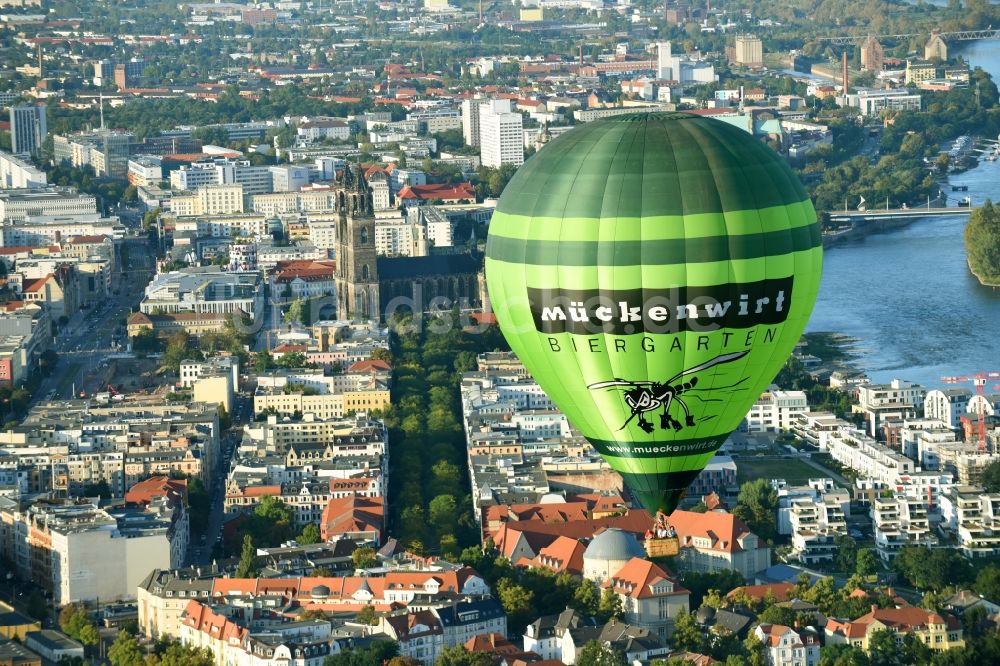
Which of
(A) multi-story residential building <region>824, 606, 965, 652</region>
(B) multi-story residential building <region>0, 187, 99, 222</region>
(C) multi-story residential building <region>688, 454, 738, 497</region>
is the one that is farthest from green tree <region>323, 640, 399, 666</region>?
(B) multi-story residential building <region>0, 187, 99, 222</region>

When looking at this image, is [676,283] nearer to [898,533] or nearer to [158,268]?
[898,533]

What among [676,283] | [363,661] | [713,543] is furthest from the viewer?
[713,543]

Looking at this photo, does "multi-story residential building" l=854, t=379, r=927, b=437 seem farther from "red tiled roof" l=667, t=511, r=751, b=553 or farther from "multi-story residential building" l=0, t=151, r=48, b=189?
"multi-story residential building" l=0, t=151, r=48, b=189

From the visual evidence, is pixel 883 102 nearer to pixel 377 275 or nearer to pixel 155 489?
pixel 377 275

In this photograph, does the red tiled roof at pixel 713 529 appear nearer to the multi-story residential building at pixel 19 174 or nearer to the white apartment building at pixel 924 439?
the white apartment building at pixel 924 439

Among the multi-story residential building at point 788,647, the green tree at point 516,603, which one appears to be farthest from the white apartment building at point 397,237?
the multi-story residential building at point 788,647

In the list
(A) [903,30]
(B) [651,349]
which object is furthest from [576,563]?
(A) [903,30]

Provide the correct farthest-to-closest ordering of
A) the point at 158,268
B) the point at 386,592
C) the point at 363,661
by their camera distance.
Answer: the point at 158,268 → the point at 386,592 → the point at 363,661
